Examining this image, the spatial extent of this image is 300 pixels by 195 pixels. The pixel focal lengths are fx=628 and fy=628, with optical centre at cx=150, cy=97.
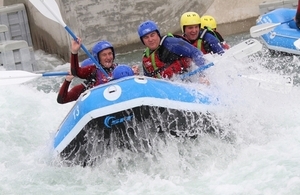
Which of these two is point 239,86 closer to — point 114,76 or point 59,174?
point 114,76

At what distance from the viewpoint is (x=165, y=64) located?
523cm

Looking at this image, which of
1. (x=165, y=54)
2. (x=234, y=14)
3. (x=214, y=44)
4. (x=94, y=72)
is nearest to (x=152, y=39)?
(x=165, y=54)

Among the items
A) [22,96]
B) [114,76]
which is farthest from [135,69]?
[22,96]

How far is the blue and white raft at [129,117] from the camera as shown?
437 centimetres

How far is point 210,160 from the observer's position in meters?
4.65

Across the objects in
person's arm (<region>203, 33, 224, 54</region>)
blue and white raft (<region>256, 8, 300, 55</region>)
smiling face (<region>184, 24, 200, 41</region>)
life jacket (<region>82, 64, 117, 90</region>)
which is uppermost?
smiling face (<region>184, 24, 200, 41</region>)

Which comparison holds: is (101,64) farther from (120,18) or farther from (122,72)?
(120,18)

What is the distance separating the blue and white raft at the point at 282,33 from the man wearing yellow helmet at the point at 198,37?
2763 mm

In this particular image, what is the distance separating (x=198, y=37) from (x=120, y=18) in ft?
15.7

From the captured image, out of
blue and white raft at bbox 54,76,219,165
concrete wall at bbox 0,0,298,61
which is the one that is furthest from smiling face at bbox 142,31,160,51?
concrete wall at bbox 0,0,298,61

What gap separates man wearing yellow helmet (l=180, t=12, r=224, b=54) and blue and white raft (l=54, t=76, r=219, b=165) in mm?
1047

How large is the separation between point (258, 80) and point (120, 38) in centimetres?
563

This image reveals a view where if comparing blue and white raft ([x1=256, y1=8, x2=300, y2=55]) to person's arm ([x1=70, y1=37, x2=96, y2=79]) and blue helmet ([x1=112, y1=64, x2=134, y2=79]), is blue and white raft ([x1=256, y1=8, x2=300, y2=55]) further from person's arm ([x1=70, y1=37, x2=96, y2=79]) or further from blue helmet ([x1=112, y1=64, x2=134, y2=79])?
blue helmet ([x1=112, y1=64, x2=134, y2=79])

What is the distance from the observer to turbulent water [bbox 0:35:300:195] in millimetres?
4230
